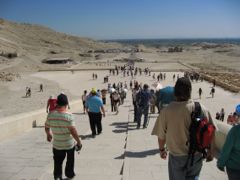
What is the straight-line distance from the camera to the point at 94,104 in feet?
27.2

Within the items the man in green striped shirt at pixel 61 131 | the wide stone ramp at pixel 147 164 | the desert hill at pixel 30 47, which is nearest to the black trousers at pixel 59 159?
the man in green striped shirt at pixel 61 131

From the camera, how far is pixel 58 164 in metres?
4.73

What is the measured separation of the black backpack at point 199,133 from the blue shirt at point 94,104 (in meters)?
5.05

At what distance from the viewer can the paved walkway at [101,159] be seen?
197 inches

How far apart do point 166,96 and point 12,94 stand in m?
29.3

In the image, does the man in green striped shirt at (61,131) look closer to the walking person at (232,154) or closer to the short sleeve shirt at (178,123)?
the short sleeve shirt at (178,123)

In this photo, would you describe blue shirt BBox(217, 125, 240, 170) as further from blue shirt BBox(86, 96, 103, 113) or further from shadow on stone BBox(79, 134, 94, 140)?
shadow on stone BBox(79, 134, 94, 140)

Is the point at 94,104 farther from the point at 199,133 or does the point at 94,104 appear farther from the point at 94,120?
the point at 199,133

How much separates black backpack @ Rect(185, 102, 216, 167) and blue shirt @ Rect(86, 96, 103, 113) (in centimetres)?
505

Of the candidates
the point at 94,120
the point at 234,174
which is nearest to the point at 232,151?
the point at 234,174

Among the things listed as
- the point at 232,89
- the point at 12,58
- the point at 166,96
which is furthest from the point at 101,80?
the point at 166,96

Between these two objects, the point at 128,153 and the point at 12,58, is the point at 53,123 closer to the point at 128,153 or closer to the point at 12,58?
the point at 128,153

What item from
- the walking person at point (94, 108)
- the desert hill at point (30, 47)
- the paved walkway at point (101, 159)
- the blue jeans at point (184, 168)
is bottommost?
the desert hill at point (30, 47)

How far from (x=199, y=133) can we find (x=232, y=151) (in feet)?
1.12
